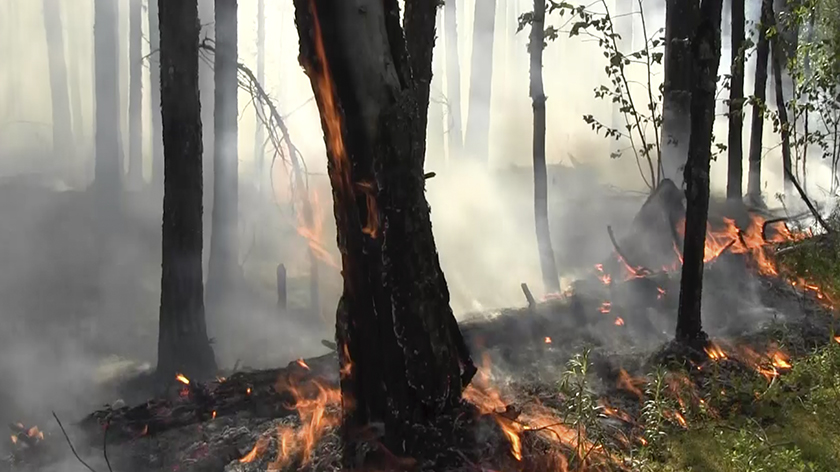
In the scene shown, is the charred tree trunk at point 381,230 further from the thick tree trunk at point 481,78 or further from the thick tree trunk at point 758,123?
the thick tree trunk at point 481,78

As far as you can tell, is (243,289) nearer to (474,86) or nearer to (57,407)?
(57,407)

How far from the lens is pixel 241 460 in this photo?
4316 millimetres

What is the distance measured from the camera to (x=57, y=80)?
37375 mm

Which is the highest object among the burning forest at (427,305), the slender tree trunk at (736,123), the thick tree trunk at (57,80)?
the thick tree trunk at (57,80)

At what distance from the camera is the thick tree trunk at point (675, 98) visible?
9.52m

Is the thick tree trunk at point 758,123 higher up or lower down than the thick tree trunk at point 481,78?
lower down

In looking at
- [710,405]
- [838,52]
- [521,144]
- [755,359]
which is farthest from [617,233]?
[521,144]

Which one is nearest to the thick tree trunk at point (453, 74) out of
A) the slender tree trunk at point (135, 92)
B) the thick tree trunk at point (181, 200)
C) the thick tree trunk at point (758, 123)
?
the slender tree trunk at point (135, 92)

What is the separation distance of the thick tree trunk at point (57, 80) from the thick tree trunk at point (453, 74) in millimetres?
21801

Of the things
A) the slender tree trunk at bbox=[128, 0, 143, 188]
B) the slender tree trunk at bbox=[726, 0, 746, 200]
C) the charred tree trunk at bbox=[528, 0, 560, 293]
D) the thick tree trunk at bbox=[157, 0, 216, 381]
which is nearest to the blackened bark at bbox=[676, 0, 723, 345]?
the thick tree trunk at bbox=[157, 0, 216, 381]

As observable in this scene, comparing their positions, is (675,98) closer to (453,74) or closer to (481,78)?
(481,78)

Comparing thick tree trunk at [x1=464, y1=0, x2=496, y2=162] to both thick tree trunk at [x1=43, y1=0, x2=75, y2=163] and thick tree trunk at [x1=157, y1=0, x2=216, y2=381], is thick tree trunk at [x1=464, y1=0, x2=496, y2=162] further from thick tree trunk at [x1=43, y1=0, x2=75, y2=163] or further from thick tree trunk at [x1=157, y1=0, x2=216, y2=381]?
thick tree trunk at [x1=43, y1=0, x2=75, y2=163]

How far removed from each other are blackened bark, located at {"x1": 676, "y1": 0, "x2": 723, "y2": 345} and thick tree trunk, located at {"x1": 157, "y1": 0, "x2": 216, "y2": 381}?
5592 mm

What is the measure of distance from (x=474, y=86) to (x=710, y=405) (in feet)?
85.5
